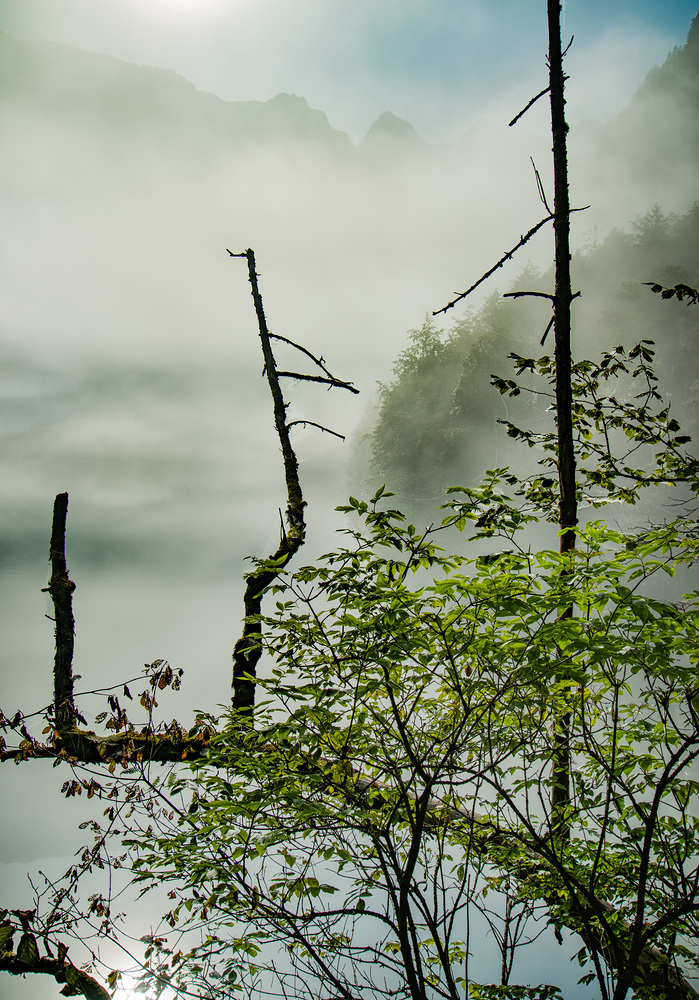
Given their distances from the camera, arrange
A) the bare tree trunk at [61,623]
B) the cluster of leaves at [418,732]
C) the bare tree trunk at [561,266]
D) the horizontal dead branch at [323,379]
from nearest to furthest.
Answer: the cluster of leaves at [418,732], the bare tree trunk at [61,623], the bare tree trunk at [561,266], the horizontal dead branch at [323,379]

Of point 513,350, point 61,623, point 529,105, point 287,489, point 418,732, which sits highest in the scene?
point 513,350

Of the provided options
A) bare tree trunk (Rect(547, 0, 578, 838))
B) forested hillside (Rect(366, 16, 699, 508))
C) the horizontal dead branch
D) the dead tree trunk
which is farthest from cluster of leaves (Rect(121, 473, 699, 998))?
forested hillside (Rect(366, 16, 699, 508))

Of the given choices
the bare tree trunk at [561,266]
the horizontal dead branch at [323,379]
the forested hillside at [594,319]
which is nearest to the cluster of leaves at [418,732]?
the bare tree trunk at [561,266]

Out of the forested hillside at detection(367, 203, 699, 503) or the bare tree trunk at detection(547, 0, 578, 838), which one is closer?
the bare tree trunk at detection(547, 0, 578, 838)

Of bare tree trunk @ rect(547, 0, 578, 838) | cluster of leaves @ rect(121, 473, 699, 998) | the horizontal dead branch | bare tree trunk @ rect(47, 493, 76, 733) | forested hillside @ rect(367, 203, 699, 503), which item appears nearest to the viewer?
cluster of leaves @ rect(121, 473, 699, 998)

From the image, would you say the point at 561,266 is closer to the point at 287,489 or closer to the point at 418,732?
the point at 287,489

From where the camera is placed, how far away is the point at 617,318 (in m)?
23.1

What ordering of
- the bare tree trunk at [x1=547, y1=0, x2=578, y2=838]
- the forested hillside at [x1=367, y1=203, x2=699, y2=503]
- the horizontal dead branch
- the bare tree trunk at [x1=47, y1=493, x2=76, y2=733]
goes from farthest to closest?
the forested hillside at [x1=367, y1=203, x2=699, y2=503]
the horizontal dead branch
the bare tree trunk at [x1=547, y1=0, x2=578, y2=838]
the bare tree trunk at [x1=47, y1=493, x2=76, y2=733]

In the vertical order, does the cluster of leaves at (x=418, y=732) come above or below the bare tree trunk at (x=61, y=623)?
below

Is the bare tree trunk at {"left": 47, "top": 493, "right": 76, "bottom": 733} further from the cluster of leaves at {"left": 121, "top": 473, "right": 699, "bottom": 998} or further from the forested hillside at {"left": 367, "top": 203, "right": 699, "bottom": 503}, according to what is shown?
the forested hillside at {"left": 367, "top": 203, "right": 699, "bottom": 503}

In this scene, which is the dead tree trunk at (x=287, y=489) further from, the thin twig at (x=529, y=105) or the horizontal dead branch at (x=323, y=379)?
the thin twig at (x=529, y=105)

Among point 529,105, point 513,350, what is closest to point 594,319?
point 513,350

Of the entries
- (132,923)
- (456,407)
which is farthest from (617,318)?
(132,923)

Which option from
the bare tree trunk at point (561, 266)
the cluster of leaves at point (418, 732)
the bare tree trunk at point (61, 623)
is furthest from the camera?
the bare tree trunk at point (561, 266)
